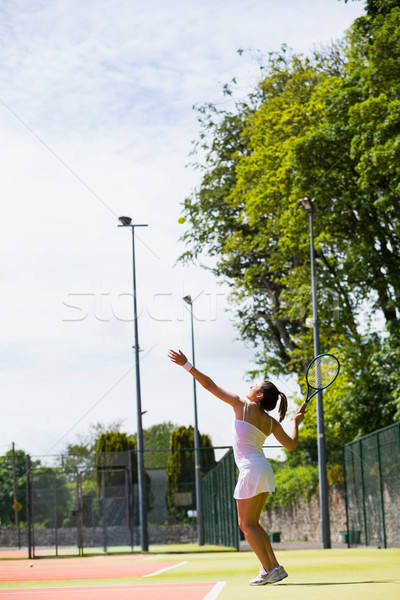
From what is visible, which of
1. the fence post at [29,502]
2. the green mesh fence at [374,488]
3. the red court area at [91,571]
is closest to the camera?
the red court area at [91,571]

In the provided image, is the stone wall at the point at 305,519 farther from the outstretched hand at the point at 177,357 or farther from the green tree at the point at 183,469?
the outstretched hand at the point at 177,357

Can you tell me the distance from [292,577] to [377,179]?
1700 cm

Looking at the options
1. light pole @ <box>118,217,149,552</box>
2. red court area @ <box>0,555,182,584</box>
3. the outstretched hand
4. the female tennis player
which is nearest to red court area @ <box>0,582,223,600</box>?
the female tennis player

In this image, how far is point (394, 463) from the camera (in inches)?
750

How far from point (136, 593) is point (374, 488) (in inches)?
605

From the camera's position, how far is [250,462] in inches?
253

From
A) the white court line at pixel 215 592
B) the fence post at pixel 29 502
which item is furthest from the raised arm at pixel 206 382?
the fence post at pixel 29 502

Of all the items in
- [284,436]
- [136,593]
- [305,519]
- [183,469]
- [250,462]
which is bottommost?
[305,519]

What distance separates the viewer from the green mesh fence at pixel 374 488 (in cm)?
1928

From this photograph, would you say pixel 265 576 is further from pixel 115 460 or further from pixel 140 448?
pixel 115 460

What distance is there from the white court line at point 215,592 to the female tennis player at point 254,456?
0.37 m

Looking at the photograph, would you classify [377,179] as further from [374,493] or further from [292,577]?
[292,577]

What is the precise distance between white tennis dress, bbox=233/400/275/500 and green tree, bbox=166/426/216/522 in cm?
1821

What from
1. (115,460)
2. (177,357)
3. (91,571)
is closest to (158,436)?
(115,460)
